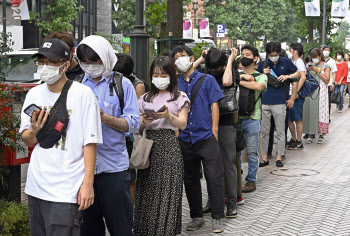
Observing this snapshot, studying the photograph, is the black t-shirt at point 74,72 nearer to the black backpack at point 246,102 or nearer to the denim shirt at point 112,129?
the denim shirt at point 112,129

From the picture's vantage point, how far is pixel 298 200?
796 cm

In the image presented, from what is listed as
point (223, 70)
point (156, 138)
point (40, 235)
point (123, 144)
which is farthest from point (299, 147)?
point (40, 235)

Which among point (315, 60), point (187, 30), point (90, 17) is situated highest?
point (90, 17)

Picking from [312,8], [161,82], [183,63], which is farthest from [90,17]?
[161,82]

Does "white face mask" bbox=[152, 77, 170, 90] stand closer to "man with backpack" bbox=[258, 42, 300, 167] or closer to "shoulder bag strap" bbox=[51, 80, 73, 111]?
"shoulder bag strap" bbox=[51, 80, 73, 111]

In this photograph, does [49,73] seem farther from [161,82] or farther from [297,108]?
[297,108]

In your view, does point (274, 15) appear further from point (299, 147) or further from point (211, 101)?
point (211, 101)

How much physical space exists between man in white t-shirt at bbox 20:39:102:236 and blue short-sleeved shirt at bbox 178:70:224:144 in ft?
8.37

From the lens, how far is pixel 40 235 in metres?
3.72

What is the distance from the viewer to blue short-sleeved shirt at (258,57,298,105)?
33.6ft

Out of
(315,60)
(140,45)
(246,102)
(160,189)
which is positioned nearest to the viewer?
(160,189)

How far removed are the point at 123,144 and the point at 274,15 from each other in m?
77.5

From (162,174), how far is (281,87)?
5.21 metres

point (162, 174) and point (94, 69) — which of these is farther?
point (162, 174)
